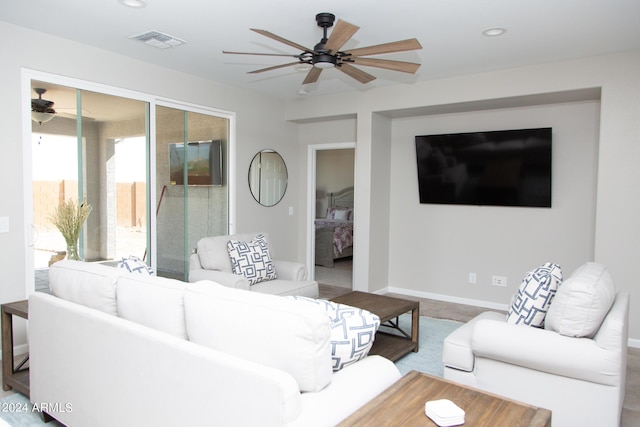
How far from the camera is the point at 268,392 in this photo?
4.61 ft

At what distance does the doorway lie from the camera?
646cm

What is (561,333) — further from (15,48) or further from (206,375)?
(15,48)

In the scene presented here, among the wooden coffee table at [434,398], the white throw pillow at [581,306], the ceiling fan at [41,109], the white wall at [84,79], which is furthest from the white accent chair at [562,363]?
the ceiling fan at [41,109]

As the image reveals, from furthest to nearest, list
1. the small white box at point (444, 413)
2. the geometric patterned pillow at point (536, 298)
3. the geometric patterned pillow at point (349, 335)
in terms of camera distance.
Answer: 1. the geometric patterned pillow at point (536, 298)
2. the geometric patterned pillow at point (349, 335)
3. the small white box at point (444, 413)

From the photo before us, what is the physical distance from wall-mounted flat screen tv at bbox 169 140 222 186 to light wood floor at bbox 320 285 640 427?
6.73ft

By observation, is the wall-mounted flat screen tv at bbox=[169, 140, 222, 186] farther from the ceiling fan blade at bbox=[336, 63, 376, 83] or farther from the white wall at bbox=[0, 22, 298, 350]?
the ceiling fan blade at bbox=[336, 63, 376, 83]

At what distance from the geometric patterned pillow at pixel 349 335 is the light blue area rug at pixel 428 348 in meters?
1.60

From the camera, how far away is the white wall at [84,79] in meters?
3.45

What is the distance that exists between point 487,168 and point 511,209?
0.54 meters

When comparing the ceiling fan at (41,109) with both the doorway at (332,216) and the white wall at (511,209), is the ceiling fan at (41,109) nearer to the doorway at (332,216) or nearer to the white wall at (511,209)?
the white wall at (511,209)

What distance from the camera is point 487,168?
506 cm

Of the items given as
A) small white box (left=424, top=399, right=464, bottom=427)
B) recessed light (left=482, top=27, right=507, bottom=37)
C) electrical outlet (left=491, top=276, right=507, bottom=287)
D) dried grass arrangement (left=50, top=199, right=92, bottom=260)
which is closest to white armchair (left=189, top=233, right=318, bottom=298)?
dried grass arrangement (left=50, top=199, right=92, bottom=260)

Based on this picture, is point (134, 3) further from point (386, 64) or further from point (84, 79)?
point (386, 64)

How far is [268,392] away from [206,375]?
1.00 feet
